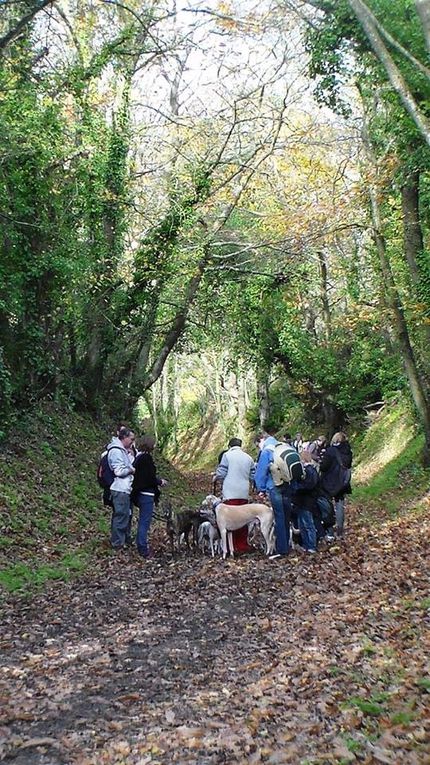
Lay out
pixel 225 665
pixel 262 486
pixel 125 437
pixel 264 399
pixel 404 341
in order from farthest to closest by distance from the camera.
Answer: pixel 264 399 < pixel 404 341 < pixel 125 437 < pixel 262 486 < pixel 225 665

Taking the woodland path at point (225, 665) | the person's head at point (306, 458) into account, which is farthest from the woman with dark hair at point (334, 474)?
the woodland path at point (225, 665)

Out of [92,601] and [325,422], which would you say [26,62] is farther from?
[325,422]

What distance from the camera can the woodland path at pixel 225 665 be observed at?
518 centimetres

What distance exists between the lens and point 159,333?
26188 mm

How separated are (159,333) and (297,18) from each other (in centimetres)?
1159

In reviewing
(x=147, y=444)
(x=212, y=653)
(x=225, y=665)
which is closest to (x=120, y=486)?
(x=147, y=444)

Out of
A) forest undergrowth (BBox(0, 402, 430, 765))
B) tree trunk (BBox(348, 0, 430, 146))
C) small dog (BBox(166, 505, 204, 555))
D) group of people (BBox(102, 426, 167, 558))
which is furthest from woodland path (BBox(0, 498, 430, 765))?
tree trunk (BBox(348, 0, 430, 146))

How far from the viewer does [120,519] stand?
13.0 meters

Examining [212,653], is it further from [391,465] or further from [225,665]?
[391,465]

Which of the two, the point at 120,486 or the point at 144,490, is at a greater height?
the point at 120,486

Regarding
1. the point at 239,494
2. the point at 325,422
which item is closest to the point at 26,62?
the point at 239,494

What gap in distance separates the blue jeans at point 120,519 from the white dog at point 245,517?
1712mm

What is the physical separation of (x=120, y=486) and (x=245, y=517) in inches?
89.9

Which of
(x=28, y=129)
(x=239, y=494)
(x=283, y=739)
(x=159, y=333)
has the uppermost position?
(x=28, y=129)
